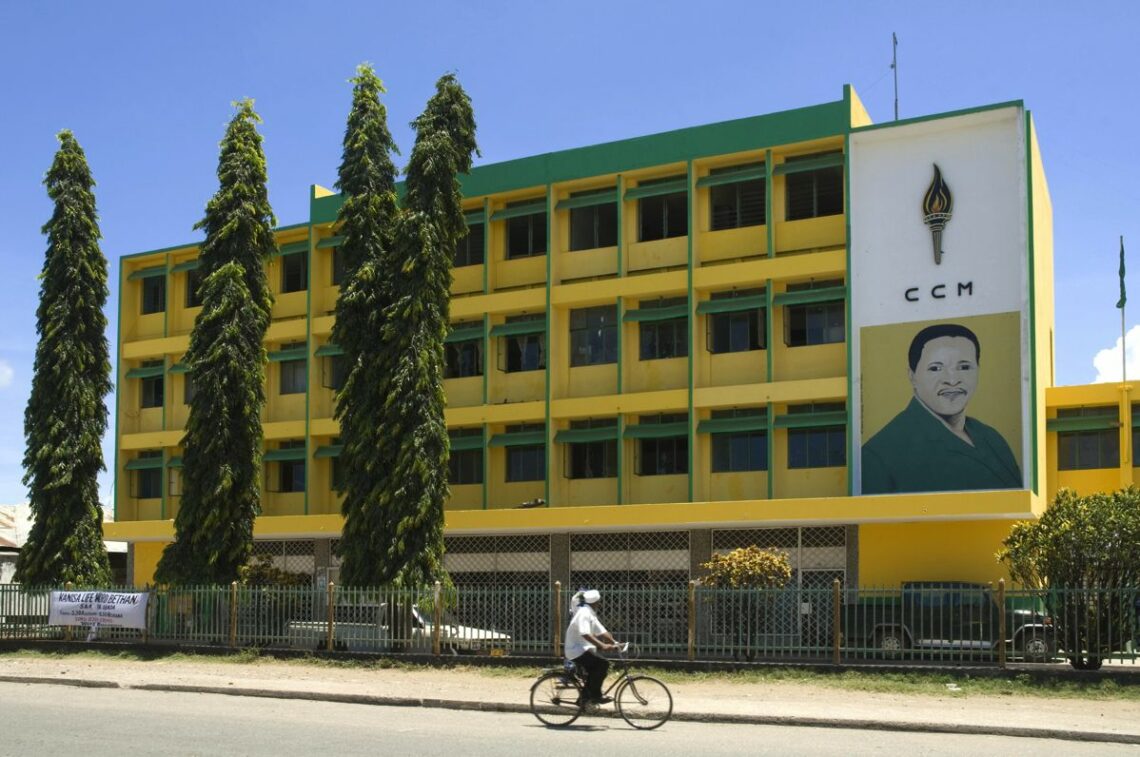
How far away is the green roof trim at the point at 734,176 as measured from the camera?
34.2 meters

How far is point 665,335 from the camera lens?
36062mm

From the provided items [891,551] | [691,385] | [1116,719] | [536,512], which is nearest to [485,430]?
[536,512]

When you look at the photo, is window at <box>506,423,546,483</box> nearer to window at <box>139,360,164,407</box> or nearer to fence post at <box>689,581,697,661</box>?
window at <box>139,360,164,407</box>

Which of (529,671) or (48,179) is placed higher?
(48,179)

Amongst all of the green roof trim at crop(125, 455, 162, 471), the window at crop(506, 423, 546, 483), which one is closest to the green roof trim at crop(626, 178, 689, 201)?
the window at crop(506, 423, 546, 483)

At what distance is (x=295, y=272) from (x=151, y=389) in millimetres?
7470

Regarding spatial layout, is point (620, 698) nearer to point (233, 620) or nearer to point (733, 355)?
point (233, 620)

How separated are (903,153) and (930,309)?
13.0ft

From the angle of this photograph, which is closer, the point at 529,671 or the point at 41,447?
the point at 529,671

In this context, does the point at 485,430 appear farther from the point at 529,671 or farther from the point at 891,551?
the point at 529,671

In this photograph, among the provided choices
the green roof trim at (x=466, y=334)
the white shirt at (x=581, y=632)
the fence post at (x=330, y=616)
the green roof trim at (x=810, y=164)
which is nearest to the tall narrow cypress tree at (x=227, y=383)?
the green roof trim at (x=466, y=334)

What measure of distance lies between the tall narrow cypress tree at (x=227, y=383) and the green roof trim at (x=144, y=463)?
1195 centimetres

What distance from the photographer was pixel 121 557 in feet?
184

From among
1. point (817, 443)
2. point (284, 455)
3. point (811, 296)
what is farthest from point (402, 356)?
point (284, 455)
